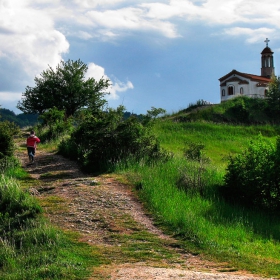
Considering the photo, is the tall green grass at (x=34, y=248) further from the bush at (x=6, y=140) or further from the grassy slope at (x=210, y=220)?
the bush at (x=6, y=140)


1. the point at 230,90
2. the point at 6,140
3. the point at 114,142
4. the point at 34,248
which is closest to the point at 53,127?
the point at 6,140

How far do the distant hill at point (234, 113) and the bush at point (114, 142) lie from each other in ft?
100

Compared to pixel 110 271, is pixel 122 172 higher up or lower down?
higher up

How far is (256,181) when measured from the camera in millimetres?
17016

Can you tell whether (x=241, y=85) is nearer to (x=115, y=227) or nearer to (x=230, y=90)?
(x=230, y=90)

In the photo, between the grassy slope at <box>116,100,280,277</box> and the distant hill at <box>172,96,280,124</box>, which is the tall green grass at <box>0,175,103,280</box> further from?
the distant hill at <box>172,96,280,124</box>

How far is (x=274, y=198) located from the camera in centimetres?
1727

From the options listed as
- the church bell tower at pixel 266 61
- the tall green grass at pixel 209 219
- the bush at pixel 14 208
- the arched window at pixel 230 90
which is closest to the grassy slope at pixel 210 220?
the tall green grass at pixel 209 219

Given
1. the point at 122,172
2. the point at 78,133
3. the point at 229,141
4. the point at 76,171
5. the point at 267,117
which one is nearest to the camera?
the point at 122,172

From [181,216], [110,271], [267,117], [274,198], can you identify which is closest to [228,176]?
[274,198]

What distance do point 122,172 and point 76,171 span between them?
82.2 inches

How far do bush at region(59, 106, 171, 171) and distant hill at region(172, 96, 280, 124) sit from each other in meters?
30.5

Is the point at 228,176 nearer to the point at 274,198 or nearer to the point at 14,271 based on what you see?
the point at 274,198

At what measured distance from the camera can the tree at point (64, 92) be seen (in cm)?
4516
